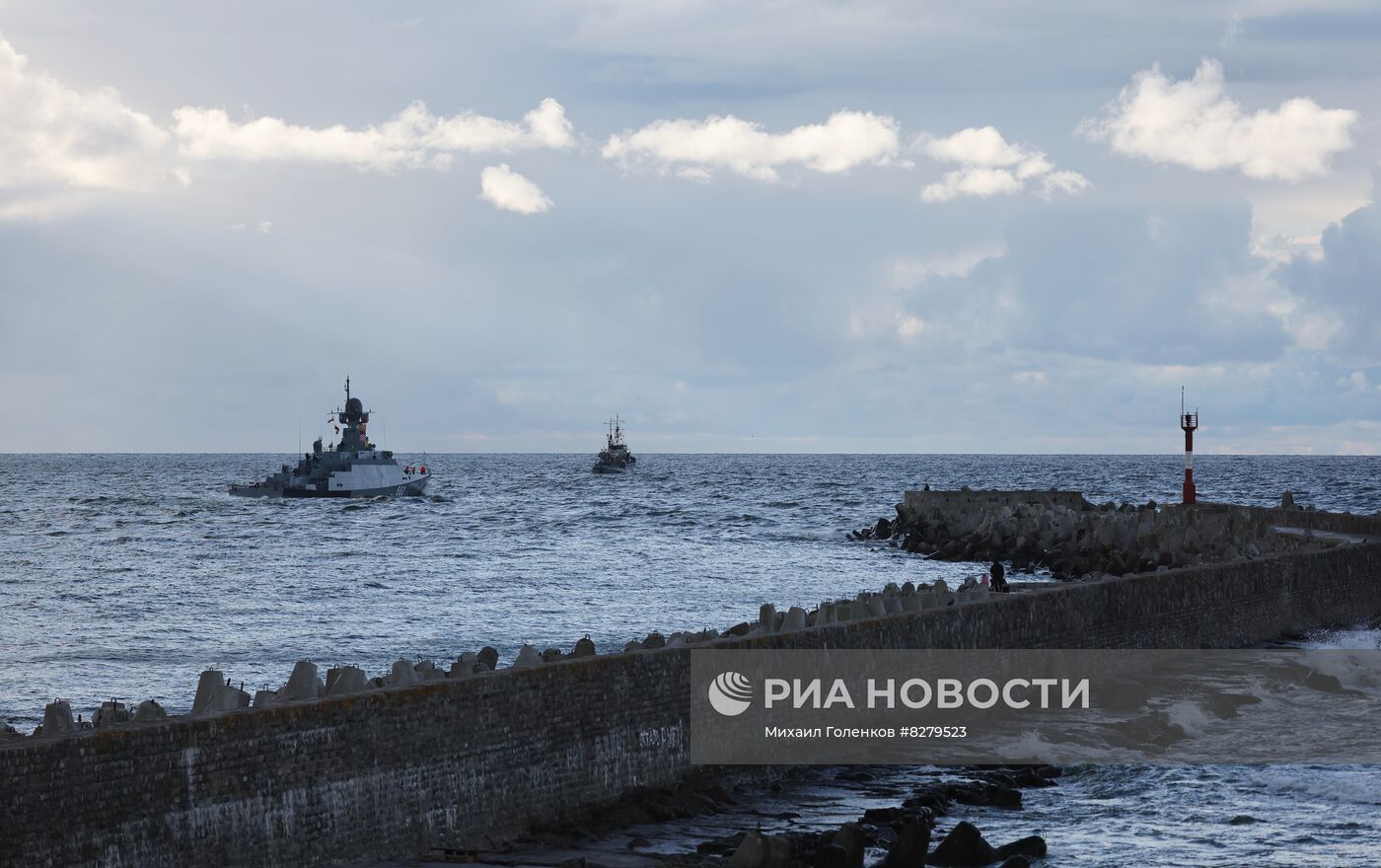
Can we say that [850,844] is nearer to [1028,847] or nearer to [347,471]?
[1028,847]

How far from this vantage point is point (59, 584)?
46000 mm

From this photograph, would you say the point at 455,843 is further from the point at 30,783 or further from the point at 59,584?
the point at 59,584

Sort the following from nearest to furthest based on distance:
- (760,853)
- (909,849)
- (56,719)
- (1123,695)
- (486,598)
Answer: (56,719) → (760,853) → (909,849) → (1123,695) → (486,598)

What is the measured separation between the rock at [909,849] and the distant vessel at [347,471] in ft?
301

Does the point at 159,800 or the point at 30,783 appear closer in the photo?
the point at 30,783

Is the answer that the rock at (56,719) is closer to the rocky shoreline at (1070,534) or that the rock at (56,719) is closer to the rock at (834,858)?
the rock at (834,858)

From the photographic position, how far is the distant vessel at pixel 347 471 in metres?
103

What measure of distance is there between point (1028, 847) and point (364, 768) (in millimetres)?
5857

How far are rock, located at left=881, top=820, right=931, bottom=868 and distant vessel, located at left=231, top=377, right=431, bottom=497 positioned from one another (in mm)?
91663

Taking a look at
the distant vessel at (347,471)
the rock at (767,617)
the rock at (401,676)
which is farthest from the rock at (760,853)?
the distant vessel at (347,471)

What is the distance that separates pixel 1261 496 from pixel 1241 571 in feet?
245

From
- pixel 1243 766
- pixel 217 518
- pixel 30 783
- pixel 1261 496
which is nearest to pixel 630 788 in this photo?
pixel 30 783

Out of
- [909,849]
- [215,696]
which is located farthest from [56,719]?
[909,849]

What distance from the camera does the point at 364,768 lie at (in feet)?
39.8
